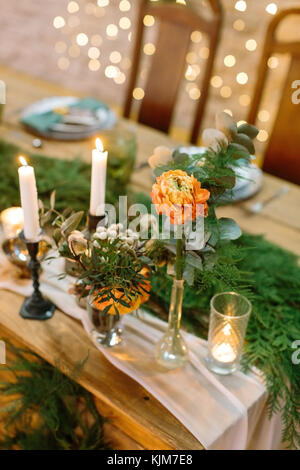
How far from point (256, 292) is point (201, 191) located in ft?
1.43

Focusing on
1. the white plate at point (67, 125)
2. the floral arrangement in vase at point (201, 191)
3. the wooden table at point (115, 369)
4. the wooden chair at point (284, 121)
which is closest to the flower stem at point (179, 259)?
the floral arrangement in vase at point (201, 191)

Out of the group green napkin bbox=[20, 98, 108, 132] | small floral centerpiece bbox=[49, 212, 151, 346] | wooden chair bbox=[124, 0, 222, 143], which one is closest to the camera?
small floral centerpiece bbox=[49, 212, 151, 346]

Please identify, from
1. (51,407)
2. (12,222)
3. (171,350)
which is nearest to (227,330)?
(171,350)

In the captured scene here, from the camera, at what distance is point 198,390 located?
3.18 ft

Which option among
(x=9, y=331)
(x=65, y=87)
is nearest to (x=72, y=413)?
(x=9, y=331)

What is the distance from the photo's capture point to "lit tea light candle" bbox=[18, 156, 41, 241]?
905 mm

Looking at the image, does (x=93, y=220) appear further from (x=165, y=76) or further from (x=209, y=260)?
(x=165, y=76)

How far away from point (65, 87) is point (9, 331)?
2941 mm

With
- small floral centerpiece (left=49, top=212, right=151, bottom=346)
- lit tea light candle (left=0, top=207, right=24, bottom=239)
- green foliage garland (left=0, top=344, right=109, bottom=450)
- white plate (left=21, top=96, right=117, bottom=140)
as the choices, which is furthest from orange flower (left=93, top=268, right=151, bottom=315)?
white plate (left=21, top=96, right=117, bottom=140)

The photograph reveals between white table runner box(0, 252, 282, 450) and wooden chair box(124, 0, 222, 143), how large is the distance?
3.82ft

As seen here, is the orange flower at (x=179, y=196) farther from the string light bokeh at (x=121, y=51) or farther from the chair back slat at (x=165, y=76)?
the string light bokeh at (x=121, y=51)

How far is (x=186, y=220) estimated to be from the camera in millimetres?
792

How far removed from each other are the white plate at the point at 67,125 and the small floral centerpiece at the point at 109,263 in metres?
0.81

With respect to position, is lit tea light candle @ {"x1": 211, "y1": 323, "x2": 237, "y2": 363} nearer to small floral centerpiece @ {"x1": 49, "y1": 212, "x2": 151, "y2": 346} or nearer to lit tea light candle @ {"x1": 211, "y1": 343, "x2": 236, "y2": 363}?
lit tea light candle @ {"x1": 211, "y1": 343, "x2": 236, "y2": 363}
